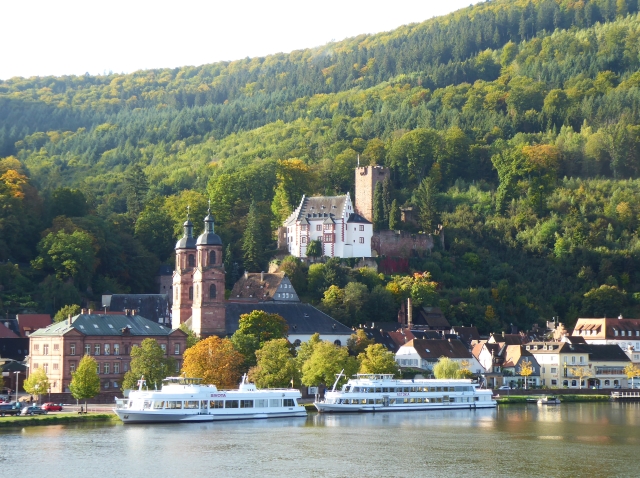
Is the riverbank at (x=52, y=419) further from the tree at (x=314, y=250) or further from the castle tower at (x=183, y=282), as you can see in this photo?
the tree at (x=314, y=250)

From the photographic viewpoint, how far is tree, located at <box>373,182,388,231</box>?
144 metres

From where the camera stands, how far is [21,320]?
116500 mm

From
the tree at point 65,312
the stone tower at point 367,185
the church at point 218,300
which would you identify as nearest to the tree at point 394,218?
the stone tower at point 367,185

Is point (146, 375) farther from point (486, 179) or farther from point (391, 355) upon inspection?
point (486, 179)

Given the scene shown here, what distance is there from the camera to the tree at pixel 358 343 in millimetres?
114812

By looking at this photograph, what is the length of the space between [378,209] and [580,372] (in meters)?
31.0

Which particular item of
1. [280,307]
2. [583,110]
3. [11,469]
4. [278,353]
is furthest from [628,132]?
[11,469]

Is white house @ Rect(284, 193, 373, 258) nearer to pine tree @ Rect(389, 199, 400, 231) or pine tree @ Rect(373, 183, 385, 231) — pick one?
pine tree @ Rect(389, 199, 400, 231)

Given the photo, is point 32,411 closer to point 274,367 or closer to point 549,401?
point 274,367

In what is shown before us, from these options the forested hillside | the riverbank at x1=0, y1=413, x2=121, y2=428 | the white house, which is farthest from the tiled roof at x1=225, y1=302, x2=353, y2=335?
the riverbank at x1=0, y1=413, x2=121, y2=428

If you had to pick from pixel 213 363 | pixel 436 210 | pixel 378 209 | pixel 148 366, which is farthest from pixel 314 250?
pixel 148 366

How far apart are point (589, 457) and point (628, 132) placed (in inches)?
4002

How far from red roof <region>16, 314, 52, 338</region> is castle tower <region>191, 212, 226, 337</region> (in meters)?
13.5

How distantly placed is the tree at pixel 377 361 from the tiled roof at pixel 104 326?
52.4 ft
